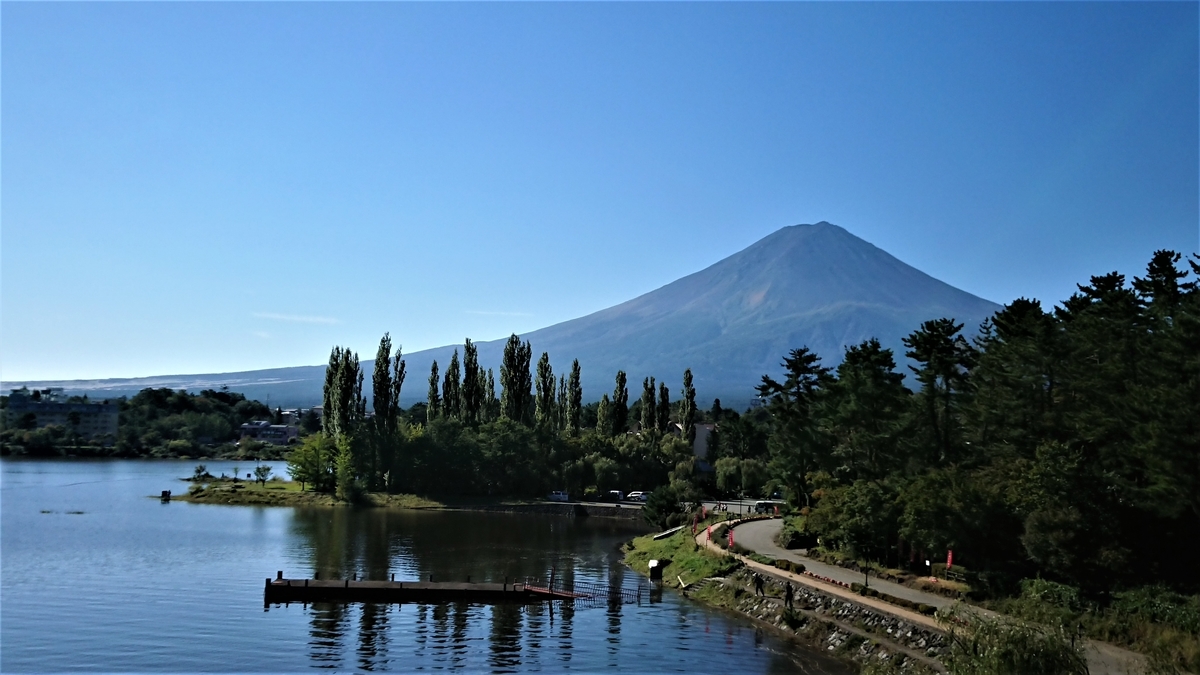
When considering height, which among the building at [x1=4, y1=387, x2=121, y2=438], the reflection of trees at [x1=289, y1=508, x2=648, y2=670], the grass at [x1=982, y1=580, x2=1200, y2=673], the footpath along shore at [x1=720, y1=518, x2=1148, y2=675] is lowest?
the reflection of trees at [x1=289, y1=508, x2=648, y2=670]

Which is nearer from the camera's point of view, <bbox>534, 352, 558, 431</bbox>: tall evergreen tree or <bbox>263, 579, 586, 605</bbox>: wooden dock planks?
<bbox>263, 579, 586, 605</bbox>: wooden dock planks

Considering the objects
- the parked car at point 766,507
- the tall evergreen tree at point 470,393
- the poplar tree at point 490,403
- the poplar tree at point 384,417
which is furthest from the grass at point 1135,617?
the poplar tree at point 490,403

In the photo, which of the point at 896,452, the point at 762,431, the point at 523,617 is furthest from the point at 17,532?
the point at 762,431

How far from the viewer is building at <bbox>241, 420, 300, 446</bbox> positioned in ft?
608

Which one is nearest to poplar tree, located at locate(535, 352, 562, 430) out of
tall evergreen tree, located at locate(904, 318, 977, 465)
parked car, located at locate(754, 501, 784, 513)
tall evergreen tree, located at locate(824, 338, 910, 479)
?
parked car, located at locate(754, 501, 784, 513)

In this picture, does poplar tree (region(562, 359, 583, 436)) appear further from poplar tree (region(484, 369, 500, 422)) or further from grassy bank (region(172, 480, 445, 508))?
grassy bank (region(172, 480, 445, 508))

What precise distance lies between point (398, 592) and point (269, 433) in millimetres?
157162

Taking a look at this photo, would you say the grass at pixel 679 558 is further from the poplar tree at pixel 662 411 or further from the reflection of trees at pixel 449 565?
the poplar tree at pixel 662 411

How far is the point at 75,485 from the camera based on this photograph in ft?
323

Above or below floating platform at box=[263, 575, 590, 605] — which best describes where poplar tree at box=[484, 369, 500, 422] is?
above

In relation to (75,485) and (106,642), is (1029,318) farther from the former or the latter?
(75,485)

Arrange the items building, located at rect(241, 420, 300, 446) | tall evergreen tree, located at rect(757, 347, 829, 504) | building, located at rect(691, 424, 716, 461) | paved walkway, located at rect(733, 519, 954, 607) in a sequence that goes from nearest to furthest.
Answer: paved walkway, located at rect(733, 519, 954, 607), tall evergreen tree, located at rect(757, 347, 829, 504), building, located at rect(691, 424, 716, 461), building, located at rect(241, 420, 300, 446)

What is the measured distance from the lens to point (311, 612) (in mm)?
39594

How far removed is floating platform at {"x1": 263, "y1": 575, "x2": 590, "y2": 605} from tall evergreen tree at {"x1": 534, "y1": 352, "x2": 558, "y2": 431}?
Result: 2097 inches
